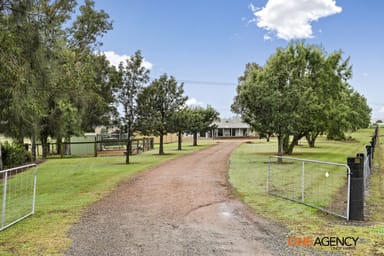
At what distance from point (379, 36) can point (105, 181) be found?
17876mm

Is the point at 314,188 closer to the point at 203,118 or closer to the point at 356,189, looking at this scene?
the point at 356,189

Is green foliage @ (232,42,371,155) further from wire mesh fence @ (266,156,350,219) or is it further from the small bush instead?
the small bush


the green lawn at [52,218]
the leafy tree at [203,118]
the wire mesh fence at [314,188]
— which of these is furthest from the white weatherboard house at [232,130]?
the green lawn at [52,218]

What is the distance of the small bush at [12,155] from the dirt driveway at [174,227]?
11299 millimetres

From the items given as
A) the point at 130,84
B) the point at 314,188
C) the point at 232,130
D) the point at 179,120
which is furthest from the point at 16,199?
the point at 232,130

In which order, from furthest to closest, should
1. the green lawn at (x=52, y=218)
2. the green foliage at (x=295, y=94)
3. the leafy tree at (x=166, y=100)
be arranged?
the leafy tree at (x=166, y=100) → the green foliage at (x=295, y=94) → the green lawn at (x=52, y=218)

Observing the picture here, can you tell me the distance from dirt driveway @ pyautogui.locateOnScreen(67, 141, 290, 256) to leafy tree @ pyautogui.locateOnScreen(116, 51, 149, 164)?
973cm

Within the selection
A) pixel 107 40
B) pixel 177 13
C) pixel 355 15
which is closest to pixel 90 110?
pixel 107 40

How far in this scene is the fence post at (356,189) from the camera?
6.32 m

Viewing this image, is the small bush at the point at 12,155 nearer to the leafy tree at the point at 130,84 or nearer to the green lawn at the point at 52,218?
the leafy tree at the point at 130,84

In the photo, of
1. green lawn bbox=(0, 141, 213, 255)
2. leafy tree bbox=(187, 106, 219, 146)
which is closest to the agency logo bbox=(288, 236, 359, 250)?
green lawn bbox=(0, 141, 213, 255)

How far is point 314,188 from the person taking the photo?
10.0 m

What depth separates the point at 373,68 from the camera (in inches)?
957

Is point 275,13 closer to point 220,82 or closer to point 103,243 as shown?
point 103,243
